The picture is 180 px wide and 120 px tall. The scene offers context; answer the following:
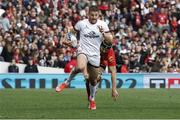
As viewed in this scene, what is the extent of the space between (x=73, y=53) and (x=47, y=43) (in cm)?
123

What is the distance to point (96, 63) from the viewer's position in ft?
54.9

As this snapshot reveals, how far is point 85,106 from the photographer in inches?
691

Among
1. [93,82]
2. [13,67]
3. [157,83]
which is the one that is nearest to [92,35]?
[93,82]

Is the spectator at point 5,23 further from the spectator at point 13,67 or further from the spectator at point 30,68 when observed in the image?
the spectator at point 30,68

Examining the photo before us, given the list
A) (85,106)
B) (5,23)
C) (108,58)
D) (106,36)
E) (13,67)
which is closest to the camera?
(106,36)

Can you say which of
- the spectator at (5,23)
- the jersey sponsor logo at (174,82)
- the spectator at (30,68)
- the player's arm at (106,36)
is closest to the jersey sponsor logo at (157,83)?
the jersey sponsor logo at (174,82)

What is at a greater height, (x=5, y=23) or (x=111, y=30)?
(x=5, y=23)

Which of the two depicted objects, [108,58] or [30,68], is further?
[30,68]

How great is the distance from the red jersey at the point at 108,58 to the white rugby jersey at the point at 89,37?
511mm

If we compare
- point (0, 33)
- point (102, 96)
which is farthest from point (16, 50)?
point (102, 96)

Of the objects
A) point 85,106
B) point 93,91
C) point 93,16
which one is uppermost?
point 93,16

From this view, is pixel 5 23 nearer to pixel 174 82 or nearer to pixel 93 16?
pixel 174 82

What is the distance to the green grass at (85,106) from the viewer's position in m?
14.9

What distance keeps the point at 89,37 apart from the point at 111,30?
15095mm
